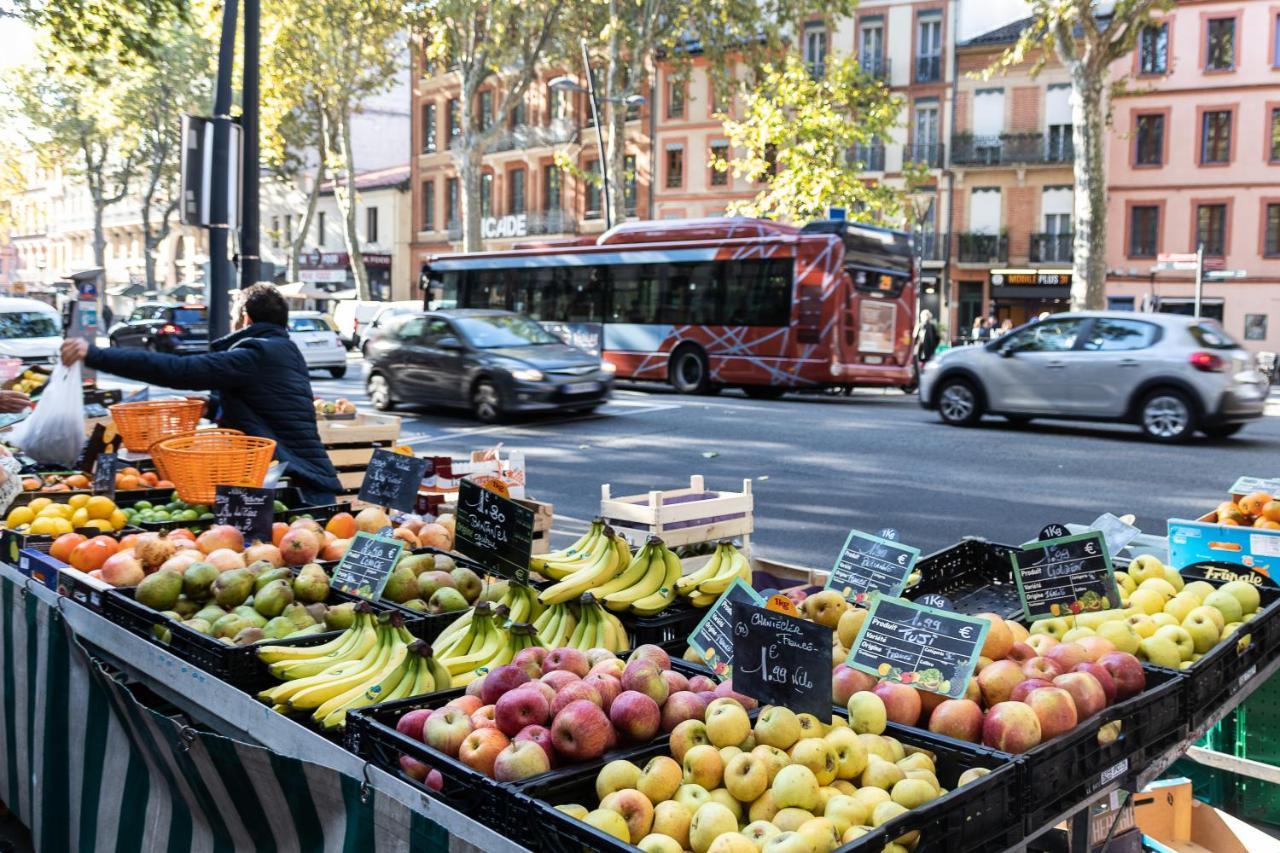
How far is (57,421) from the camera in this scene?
529 cm

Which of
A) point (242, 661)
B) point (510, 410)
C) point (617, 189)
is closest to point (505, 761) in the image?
point (242, 661)

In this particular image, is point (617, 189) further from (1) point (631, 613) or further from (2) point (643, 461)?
(1) point (631, 613)

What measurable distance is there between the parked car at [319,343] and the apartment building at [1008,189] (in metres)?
23.5

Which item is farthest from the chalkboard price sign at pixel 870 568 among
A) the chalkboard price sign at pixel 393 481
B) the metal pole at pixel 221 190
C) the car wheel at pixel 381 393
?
the car wheel at pixel 381 393

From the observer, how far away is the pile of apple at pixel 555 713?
2.40 metres

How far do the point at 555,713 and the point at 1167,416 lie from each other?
13447 mm

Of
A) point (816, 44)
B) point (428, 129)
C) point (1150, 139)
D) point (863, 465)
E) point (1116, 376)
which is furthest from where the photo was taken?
point (428, 129)

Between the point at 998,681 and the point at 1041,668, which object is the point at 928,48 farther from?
the point at 998,681

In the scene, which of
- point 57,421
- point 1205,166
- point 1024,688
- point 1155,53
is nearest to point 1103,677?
point 1024,688

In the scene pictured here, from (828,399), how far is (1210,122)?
24742mm

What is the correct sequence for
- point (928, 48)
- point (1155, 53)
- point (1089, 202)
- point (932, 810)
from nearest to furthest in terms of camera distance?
point (932, 810), point (1089, 202), point (1155, 53), point (928, 48)

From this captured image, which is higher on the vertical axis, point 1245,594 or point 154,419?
point 154,419

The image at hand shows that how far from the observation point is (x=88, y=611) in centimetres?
371

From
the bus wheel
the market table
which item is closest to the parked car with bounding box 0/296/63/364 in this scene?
the bus wheel
